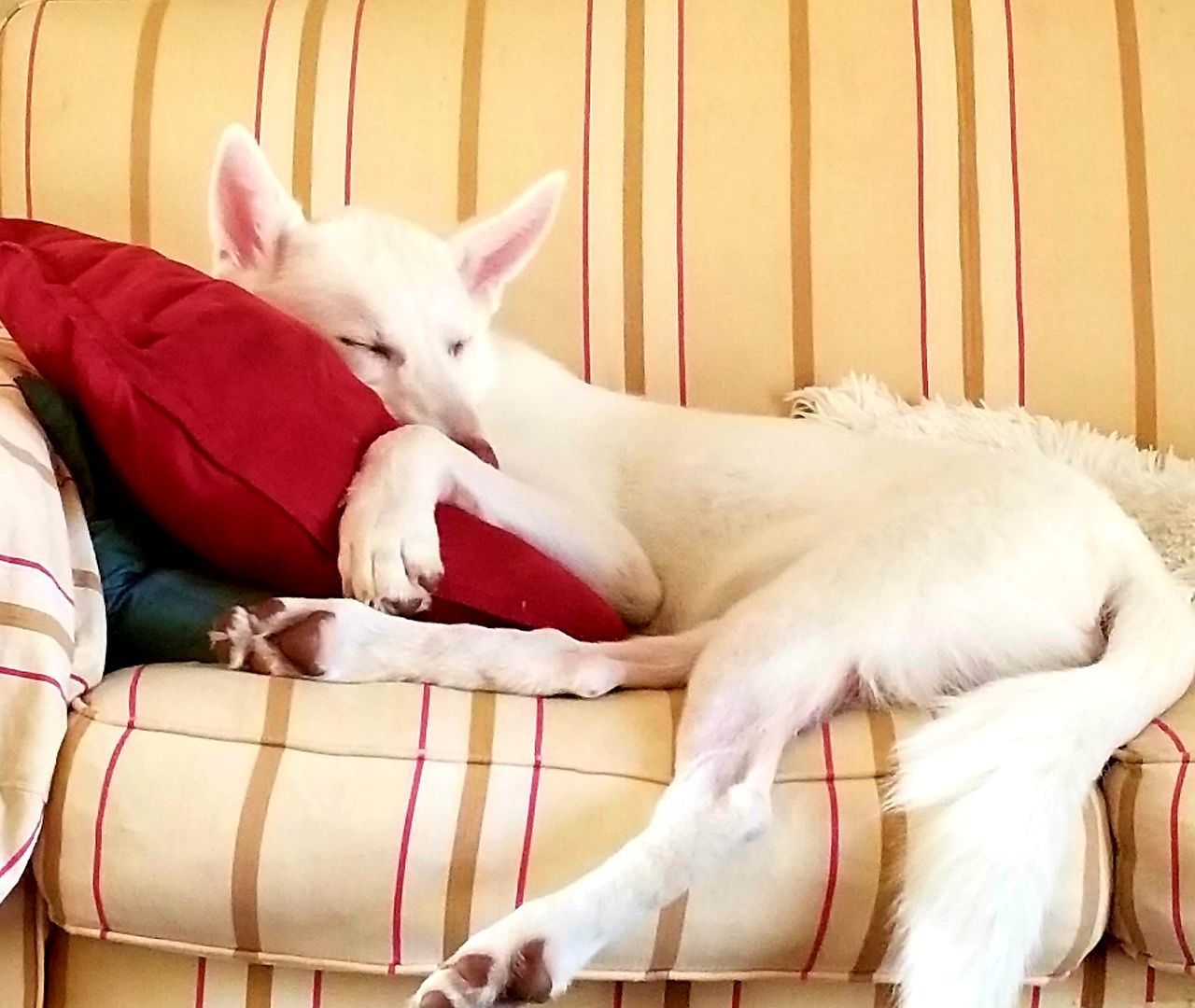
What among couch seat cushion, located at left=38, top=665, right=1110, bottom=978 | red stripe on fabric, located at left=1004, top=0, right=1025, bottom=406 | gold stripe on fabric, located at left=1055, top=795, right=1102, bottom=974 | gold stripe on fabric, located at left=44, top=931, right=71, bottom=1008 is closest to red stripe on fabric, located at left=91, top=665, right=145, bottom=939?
couch seat cushion, located at left=38, top=665, right=1110, bottom=978

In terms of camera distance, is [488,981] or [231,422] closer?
[488,981]

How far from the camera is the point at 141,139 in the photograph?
2191mm

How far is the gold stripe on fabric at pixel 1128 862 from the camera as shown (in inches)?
49.7

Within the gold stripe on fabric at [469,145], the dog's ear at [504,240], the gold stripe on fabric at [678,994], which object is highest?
the gold stripe on fabric at [469,145]

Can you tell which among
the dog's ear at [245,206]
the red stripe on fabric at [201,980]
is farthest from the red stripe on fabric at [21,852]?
the dog's ear at [245,206]

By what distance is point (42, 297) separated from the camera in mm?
1438

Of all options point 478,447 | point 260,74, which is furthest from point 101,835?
point 260,74

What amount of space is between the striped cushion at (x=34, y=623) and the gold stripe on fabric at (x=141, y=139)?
91cm

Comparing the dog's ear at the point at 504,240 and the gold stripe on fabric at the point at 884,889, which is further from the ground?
the dog's ear at the point at 504,240

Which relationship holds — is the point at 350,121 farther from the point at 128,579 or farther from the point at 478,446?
the point at 128,579

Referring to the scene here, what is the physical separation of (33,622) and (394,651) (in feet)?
1.13

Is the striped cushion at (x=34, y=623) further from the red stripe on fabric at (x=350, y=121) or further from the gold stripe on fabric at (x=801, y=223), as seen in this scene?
the gold stripe on fabric at (x=801, y=223)

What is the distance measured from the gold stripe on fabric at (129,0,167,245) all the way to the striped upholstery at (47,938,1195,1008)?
51.6 inches

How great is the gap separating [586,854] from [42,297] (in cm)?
85
